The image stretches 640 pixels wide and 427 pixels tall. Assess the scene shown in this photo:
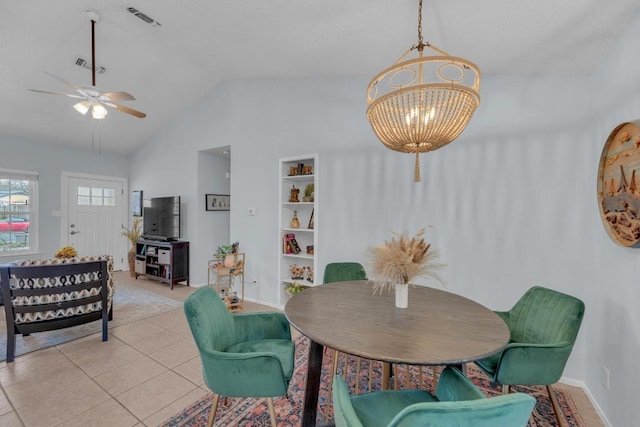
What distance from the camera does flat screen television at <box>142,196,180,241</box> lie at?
4945 mm

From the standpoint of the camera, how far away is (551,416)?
1801 millimetres

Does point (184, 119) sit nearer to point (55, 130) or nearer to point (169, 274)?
point (55, 130)

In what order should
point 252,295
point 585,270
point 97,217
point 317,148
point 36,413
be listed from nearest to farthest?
point 36,413
point 585,270
point 317,148
point 252,295
point 97,217

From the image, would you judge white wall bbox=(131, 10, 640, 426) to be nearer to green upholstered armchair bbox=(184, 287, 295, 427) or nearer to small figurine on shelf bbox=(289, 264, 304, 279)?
small figurine on shelf bbox=(289, 264, 304, 279)

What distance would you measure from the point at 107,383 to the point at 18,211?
4.66 metres

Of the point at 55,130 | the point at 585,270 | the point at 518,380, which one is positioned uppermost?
the point at 55,130

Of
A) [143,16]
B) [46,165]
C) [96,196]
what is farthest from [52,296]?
[96,196]

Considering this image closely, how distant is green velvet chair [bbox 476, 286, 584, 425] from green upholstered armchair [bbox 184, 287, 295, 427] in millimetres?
1177

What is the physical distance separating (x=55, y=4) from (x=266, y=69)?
198 centimetres

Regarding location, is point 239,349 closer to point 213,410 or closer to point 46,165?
point 213,410

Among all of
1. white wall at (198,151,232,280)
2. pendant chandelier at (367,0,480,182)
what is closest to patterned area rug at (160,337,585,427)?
pendant chandelier at (367,0,480,182)

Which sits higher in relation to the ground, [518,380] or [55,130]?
[55,130]

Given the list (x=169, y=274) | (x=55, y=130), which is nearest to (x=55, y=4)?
(x=55, y=130)

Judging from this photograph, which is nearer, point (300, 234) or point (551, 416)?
point (551, 416)
